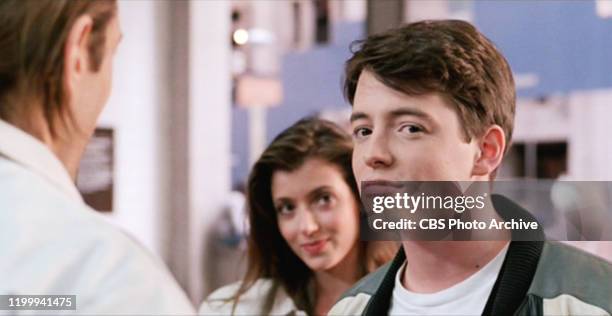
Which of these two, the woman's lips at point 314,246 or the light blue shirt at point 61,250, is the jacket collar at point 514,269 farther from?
the light blue shirt at point 61,250

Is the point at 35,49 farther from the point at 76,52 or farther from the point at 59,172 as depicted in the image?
the point at 59,172

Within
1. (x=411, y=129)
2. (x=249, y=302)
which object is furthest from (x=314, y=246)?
(x=411, y=129)

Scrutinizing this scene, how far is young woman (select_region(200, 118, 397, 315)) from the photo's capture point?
4.52 feet

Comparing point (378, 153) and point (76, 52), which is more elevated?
point (76, 52)

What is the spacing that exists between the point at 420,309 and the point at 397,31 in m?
0.43

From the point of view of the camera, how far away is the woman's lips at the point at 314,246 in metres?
1.40

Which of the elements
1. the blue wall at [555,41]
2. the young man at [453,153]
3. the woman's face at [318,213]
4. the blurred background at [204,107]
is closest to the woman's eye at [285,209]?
the woman's face at [318,213]

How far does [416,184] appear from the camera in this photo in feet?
4.11

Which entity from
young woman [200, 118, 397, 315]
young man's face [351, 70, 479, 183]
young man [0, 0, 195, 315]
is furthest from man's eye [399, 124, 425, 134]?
young man [0, 0, 195, 315]

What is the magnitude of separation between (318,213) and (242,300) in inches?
10.1

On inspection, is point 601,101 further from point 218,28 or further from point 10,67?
point 10,67

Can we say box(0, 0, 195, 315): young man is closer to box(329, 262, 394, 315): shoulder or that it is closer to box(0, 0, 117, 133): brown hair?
box(0, 0, 117, 133): brown hair

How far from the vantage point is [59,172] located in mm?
1160

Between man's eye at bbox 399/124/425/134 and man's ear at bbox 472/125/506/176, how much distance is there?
91mm
